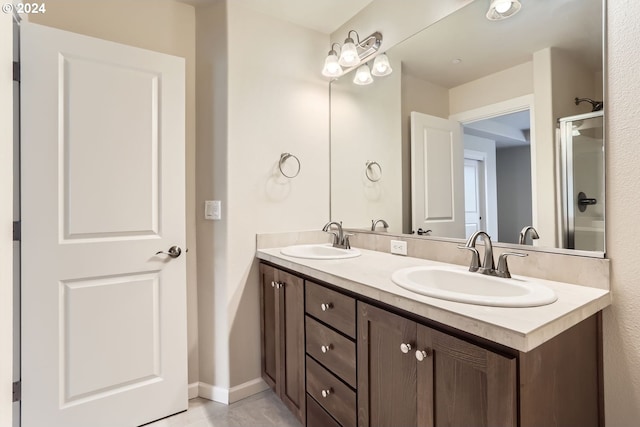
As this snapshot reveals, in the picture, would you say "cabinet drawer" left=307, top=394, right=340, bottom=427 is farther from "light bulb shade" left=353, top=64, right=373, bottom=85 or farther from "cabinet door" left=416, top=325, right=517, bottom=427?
"light bulb shade" left=353, top=64, right=373, bottom=85

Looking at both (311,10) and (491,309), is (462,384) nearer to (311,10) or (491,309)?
(491,309)

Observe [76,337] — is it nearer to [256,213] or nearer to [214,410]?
[214,410]

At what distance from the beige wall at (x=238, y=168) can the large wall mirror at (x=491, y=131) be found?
0.55 m

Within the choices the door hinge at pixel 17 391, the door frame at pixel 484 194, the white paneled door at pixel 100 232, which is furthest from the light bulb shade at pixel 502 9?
the door hinge at pixel 17 391

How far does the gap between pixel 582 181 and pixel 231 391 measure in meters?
2.00

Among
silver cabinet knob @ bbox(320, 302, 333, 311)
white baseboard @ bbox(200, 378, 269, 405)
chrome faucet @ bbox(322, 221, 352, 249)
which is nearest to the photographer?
silver cabinet knob @ bbox(320, 302, 333, 311)

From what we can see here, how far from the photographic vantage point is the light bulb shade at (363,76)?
1994mm

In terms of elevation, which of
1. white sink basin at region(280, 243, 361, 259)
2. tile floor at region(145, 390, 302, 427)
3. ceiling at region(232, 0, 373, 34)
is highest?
ceiling at region(232, 0, 373, 34)

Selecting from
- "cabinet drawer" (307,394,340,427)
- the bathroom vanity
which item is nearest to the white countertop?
the bathroom vanity

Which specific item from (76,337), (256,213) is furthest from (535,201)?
(76,337)

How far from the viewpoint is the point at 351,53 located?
6.16 feet

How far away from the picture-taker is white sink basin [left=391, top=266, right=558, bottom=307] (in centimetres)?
84

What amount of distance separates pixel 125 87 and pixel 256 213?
3.12ft

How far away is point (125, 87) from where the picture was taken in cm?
158
